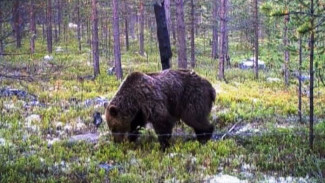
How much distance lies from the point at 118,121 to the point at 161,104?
101 centimetres

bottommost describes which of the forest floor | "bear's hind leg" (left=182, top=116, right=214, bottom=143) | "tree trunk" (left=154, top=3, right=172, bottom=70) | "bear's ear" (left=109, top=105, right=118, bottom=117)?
the forest floor

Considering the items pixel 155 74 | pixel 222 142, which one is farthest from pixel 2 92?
pixel 222 142

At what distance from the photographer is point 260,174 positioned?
7.38m

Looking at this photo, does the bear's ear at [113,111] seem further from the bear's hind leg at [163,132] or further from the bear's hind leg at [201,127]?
the bear's hind leg at [201,127]

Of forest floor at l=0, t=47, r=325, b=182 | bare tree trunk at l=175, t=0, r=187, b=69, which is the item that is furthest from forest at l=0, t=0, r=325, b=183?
bare tree trunk at l=175, t=0, r=187, b=69

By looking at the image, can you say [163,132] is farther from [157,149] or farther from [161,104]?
[161,104]

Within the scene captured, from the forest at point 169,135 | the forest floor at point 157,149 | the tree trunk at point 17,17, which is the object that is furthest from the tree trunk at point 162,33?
the tree trunk at point 17,17

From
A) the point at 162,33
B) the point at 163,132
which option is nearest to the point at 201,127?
the point at 163,132

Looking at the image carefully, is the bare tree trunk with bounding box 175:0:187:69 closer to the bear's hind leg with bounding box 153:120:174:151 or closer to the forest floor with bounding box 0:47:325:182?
the forest floor with bounding box 0:47:325:182

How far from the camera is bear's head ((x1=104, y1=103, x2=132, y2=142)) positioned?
8.89 metres

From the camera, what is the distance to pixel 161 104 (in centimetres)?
898

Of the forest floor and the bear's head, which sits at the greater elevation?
the bear's head

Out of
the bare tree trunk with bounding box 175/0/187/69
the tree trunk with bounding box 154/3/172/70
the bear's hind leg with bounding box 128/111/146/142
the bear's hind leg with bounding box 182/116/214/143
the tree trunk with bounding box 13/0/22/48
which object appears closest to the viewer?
the tree trunk with bounding box 13/0/22/48

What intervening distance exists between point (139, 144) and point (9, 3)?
14.0 ft
